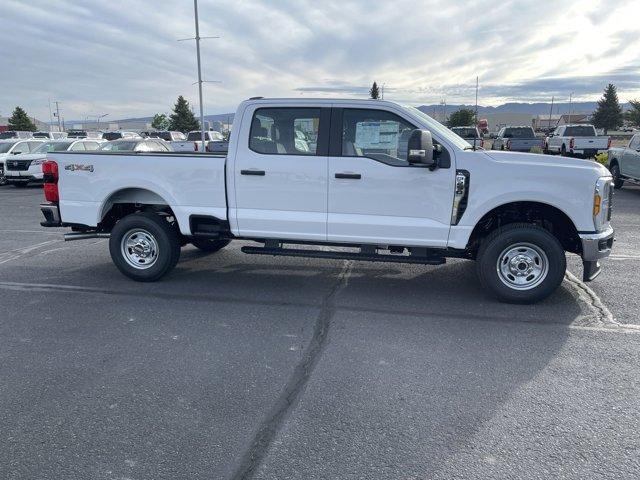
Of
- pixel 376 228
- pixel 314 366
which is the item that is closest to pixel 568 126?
pixel 376 228

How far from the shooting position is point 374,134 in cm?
606

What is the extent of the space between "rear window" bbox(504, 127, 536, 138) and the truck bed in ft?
90.9

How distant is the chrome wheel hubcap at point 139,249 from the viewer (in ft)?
22.5

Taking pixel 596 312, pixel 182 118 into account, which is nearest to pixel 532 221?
pixel 596 312

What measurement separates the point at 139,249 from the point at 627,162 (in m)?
14.4

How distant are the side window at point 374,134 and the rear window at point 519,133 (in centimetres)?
2713

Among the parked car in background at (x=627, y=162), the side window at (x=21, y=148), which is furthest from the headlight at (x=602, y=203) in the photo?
the side window at (x=21, y=148)

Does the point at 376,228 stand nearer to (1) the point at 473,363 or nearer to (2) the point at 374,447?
(1) the point at 473,363

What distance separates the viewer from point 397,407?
3768 millimetres

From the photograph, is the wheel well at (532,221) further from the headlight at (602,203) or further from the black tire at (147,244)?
the black tire at (147,244)

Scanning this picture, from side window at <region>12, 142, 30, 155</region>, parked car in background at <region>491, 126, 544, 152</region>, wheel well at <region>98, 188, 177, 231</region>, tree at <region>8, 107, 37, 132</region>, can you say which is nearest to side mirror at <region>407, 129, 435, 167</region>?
wheel well at <region>98, 188, 177, 231</region>

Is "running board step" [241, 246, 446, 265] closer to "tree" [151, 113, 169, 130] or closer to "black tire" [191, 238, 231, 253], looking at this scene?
"black tire" [191, 238, 231, 253]

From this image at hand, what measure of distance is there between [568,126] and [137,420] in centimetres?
2927

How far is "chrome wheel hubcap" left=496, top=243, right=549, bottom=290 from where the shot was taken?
5.85 m
